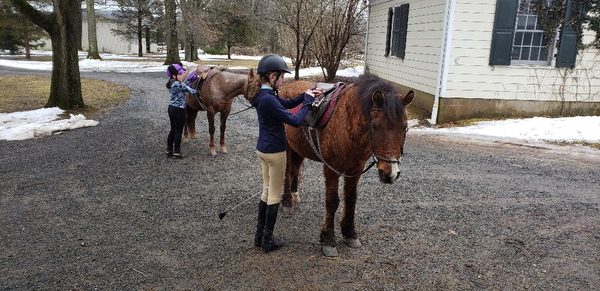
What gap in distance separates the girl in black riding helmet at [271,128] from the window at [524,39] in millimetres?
7581

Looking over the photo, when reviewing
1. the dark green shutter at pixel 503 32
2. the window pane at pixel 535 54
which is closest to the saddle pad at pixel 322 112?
the dark green shutter at pixel 503 32

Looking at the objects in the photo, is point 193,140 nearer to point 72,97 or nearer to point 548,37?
point 72,97

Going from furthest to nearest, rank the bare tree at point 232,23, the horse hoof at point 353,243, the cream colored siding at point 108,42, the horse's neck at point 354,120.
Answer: the cream colored siding at point 108,42 < the bare tree at point 232,23 < the horse hoof at point 353,243 < the horse's neck at point 354,120

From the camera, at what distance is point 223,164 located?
652 centimetres

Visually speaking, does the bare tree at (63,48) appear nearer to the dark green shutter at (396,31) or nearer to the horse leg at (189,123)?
the horse leg at (189,123)

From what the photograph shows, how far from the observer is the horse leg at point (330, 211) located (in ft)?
12.0

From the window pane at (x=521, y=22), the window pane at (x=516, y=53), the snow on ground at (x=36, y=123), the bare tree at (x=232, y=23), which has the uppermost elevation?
the bare tree at (x=232, y=23)

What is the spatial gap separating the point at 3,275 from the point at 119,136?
204 inches

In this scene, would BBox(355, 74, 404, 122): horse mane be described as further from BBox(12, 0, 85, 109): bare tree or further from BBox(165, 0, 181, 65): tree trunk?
BBox(165, 0, 181, 65): tree trunk

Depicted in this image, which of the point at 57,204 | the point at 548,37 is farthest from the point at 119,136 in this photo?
the point at 548,37

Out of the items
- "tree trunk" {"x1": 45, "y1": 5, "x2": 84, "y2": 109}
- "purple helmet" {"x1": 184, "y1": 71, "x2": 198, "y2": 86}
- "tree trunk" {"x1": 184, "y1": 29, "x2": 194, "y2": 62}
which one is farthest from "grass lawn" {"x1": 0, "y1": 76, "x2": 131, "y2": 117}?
"tree trunk" {"x1": 184, "y1": 29, "x2": 194, "y2": 62}

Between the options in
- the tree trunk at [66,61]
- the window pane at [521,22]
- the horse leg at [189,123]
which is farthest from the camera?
the tree trunk at [66,61]

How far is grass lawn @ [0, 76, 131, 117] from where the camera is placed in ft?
37.0

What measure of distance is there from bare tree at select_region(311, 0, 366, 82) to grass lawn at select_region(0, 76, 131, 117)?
7.74m
